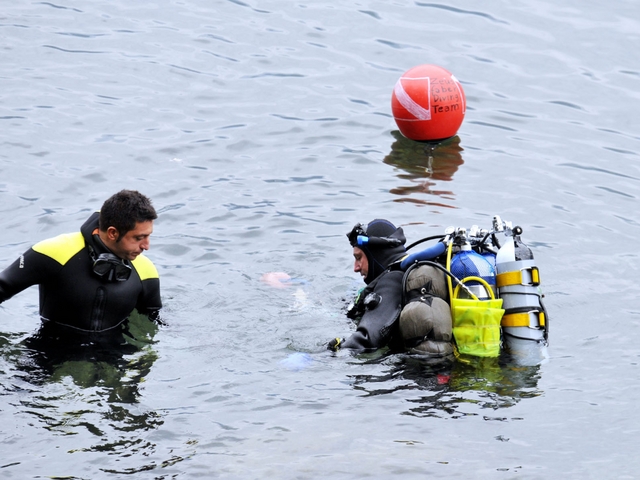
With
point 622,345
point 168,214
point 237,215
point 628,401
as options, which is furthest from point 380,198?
point 628,401

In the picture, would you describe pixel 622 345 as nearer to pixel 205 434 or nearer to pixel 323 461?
pixel 323 461

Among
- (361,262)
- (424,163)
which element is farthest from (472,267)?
(424,163)

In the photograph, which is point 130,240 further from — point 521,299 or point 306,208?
point 306,208

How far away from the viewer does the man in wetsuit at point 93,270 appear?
6.21m

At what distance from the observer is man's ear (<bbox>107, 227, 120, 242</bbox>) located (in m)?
6.26

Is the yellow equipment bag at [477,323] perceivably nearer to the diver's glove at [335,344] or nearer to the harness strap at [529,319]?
the harness strap at [529,319]

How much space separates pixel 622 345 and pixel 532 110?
638cm

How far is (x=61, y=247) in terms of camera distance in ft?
20.7

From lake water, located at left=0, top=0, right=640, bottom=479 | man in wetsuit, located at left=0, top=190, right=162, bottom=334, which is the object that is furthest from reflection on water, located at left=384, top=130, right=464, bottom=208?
man in wetsuit, located at left=0, top=190, right=162, bottom=334

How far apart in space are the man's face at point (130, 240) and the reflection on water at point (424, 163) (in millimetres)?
Result: 4284

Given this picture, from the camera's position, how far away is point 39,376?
625 cm

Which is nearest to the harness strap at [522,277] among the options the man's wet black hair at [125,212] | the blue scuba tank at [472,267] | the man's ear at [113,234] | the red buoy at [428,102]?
the blue scuba tank at [472,267]

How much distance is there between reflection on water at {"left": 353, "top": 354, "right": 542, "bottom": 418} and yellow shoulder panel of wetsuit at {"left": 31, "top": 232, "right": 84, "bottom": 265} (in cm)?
225

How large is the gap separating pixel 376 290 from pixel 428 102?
4337mm
